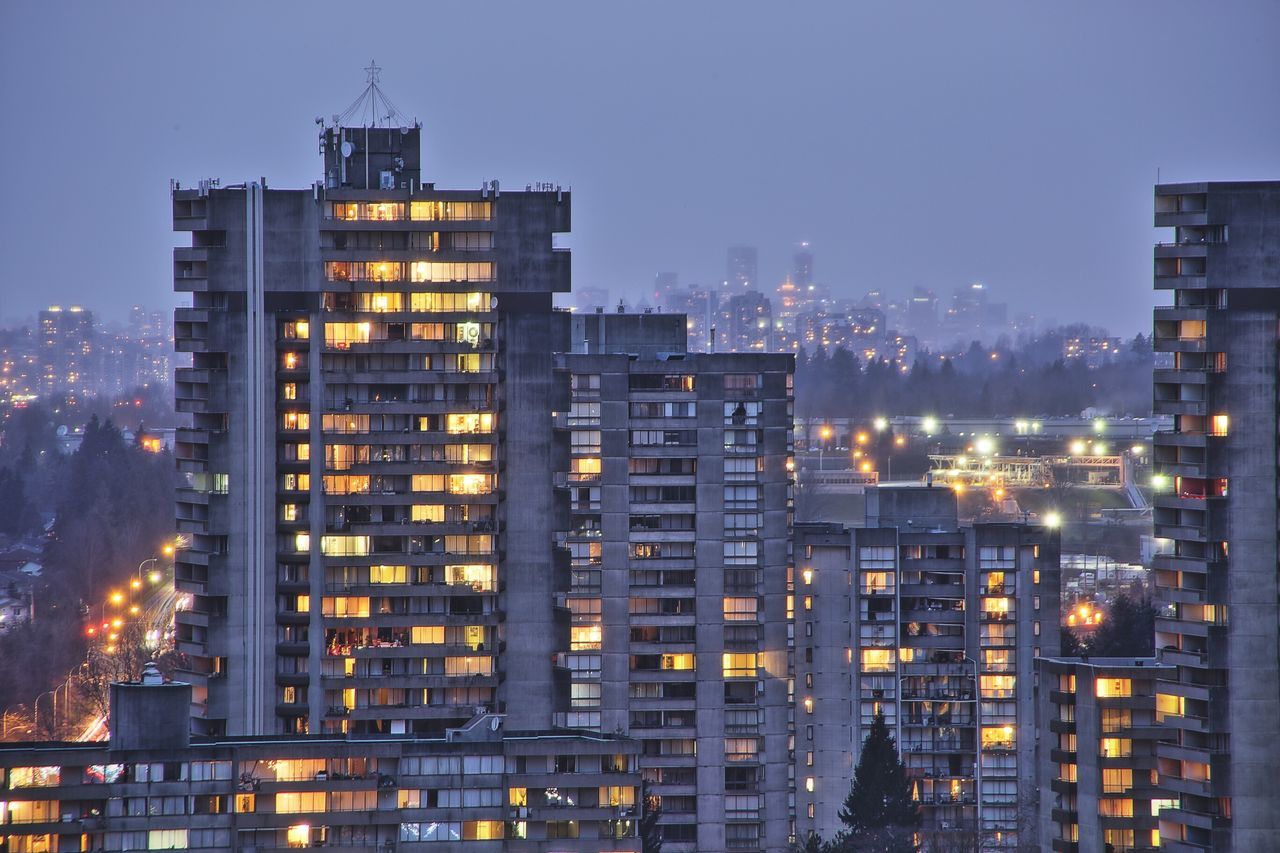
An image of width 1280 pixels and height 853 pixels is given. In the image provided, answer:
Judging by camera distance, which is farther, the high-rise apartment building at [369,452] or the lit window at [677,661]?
the lit window at [677,661]

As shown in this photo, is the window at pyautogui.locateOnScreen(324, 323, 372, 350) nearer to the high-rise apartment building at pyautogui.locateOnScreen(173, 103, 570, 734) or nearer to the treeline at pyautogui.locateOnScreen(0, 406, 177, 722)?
the high-rise apartment building at pyautogui.locateOnScreen(173, 103, 570, 734)

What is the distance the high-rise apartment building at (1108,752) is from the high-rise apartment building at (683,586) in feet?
40.0

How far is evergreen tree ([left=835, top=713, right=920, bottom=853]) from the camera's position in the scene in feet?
198

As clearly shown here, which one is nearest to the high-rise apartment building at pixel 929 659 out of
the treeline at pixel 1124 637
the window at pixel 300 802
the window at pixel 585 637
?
the window at pixel 585 637

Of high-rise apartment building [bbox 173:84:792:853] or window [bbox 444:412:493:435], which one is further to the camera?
window [bbox 444:412:493:435]

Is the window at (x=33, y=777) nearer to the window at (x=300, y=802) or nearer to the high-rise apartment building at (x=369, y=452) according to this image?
the window at (x=300, y=802)

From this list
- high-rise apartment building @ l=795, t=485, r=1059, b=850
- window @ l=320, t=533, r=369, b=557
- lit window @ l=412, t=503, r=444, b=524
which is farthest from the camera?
high-rise apartment building @ l=795, t=485, r=1059, b=850

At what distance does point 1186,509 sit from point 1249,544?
187 cm

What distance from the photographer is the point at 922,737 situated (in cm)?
6750

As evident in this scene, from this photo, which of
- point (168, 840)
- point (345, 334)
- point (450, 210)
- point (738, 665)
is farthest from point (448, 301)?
point (168, 840)

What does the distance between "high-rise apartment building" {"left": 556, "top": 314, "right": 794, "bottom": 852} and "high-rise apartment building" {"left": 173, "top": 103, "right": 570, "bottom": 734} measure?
11.1 feet

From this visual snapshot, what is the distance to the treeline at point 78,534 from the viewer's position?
10400 cm

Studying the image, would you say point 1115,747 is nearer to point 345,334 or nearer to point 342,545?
point 342,545

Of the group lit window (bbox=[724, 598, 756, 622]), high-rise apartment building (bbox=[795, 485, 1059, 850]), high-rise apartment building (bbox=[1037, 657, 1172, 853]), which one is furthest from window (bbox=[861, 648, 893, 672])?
high-rise apartment building (bbox=[1037, 657, 1172, 853])
